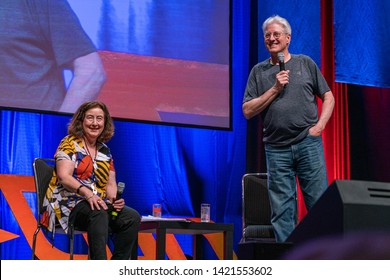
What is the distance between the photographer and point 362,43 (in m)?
4.62

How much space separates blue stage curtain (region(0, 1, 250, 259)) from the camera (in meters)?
3.97

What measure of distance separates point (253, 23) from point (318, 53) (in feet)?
1.73

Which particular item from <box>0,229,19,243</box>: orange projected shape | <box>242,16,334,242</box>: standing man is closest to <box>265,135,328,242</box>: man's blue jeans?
<box>242,16,334,242</box>: standing man

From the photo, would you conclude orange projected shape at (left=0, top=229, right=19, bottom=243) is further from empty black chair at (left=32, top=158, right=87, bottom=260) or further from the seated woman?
the seated woman

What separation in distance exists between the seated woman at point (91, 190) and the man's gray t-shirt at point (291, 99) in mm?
791

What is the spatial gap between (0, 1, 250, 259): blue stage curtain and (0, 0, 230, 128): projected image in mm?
129

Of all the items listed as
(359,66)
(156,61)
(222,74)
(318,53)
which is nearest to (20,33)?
(156,61)

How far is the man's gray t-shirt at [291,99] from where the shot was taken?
2871 mm

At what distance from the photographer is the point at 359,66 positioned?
461 cm

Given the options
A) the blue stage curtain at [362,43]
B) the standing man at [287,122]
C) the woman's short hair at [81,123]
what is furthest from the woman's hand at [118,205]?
the blue stage curtain at [362,43]

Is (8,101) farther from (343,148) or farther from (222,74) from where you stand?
(343,148)

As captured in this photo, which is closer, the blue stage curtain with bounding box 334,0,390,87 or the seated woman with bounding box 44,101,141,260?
the seated woman with bounding box 44,101,141,260

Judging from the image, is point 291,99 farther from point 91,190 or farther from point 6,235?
point 6,235

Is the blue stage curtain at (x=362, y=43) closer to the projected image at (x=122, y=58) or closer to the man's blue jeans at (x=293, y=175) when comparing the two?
the projected image at (x=122, y=58)
